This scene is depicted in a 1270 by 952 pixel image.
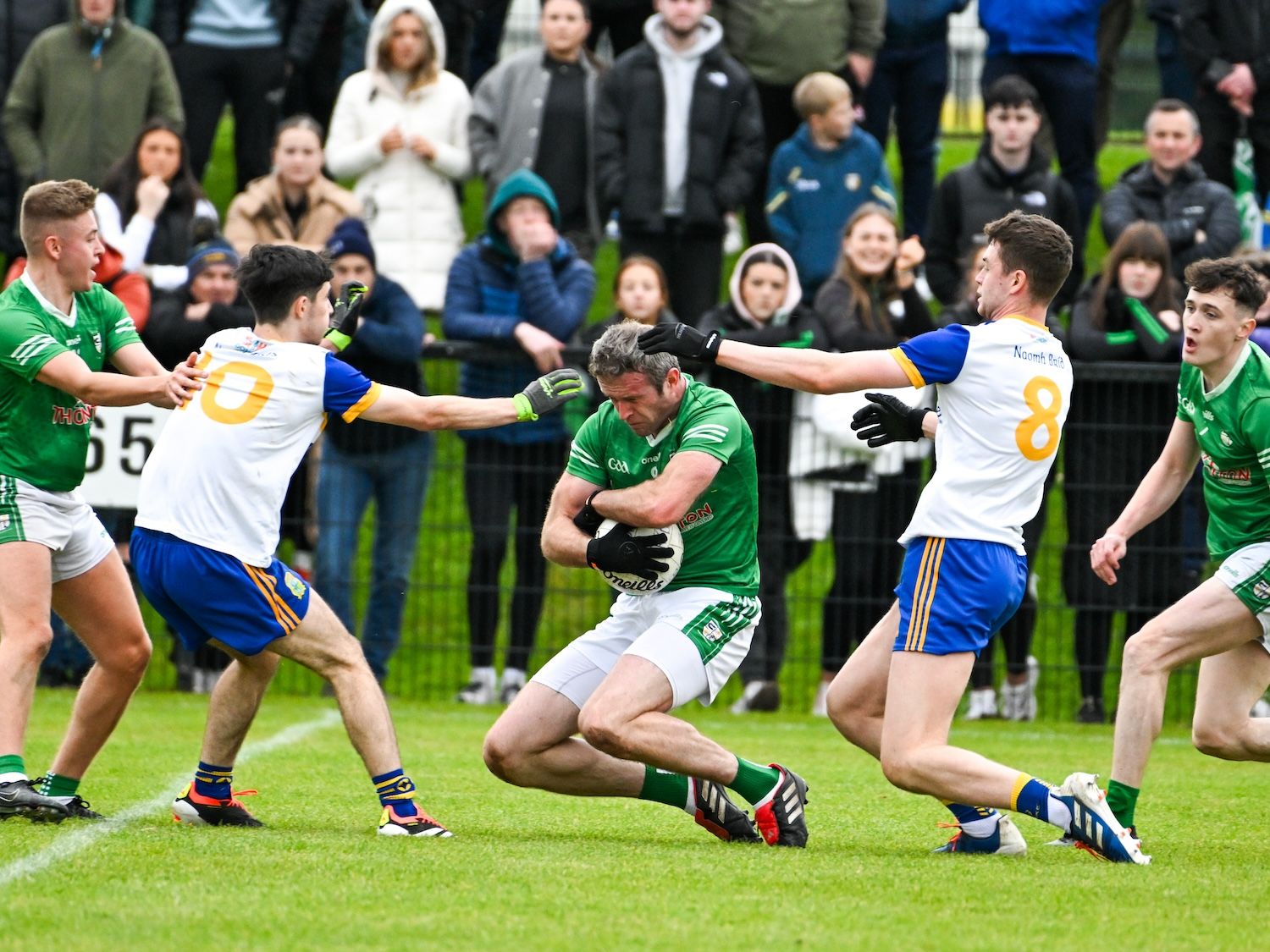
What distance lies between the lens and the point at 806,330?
1116cm

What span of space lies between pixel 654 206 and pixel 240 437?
6.05 metres

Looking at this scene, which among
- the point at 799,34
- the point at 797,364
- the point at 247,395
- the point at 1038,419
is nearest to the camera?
the point at 797,364

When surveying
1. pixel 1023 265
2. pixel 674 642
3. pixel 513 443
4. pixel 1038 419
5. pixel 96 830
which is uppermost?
pixel 1023 265

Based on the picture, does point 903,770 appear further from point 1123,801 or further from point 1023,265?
point 1023,265

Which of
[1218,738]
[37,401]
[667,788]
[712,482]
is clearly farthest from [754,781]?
[37,401]

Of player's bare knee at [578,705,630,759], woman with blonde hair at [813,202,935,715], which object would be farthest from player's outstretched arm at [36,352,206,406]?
woman with blonde hair at [813,202,935,715]

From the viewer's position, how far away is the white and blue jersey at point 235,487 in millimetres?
6715

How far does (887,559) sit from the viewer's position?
11.5 metres

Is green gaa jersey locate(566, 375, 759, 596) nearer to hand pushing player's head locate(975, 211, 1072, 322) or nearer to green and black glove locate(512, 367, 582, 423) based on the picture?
green and black glove locate(512, 367, 582, 423)

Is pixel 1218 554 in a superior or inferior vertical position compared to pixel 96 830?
superior

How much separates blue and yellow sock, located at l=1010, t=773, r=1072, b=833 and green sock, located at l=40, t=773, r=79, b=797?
3614 mm

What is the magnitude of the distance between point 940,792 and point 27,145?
9.11 metres

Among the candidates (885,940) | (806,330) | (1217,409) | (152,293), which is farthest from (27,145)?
(885,940)

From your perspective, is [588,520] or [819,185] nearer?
[588,520]
